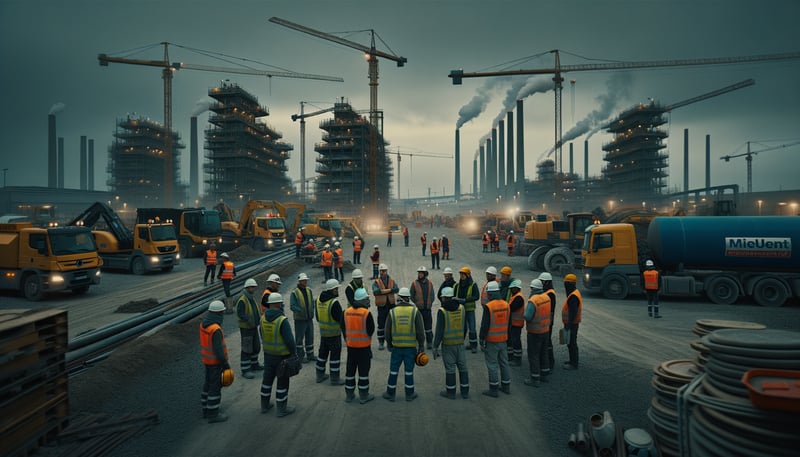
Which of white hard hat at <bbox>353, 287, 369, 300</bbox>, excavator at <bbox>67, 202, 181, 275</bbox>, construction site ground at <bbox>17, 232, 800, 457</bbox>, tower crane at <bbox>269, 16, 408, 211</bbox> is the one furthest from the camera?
tower crane at <bbox>269, 16, 408, 211</bbox>

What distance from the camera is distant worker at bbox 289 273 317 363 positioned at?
368 inches

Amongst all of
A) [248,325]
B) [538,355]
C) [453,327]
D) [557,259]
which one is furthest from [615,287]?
[248,325]

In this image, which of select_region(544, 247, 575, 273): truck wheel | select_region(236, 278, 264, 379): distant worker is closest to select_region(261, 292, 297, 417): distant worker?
select_region(236, 278, 264, 379): distant worker

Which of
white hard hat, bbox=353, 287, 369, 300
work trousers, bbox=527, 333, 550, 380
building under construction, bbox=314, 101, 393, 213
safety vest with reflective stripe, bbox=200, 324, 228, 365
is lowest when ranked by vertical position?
work trousers, bbox=527, 333, 550, 380

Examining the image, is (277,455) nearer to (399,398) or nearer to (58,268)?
(399,398)

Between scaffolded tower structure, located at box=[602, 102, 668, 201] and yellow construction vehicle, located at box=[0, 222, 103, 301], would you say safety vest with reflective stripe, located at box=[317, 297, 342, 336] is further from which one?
scaffolded tower structure, located at box=[602, 102, 668, 201]

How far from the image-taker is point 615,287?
55.3ft

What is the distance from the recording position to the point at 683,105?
125562 mm

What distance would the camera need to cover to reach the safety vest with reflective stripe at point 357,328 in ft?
24.2

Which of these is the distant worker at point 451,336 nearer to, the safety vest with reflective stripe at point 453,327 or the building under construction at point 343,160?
the safety vest with reflective stripe at point 453,327

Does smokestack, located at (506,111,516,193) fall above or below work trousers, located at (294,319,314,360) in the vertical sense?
above

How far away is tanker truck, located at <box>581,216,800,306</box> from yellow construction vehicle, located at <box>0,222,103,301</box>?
817 inches

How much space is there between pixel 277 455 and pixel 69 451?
307cm

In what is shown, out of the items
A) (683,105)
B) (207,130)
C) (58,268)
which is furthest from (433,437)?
(683,105)
